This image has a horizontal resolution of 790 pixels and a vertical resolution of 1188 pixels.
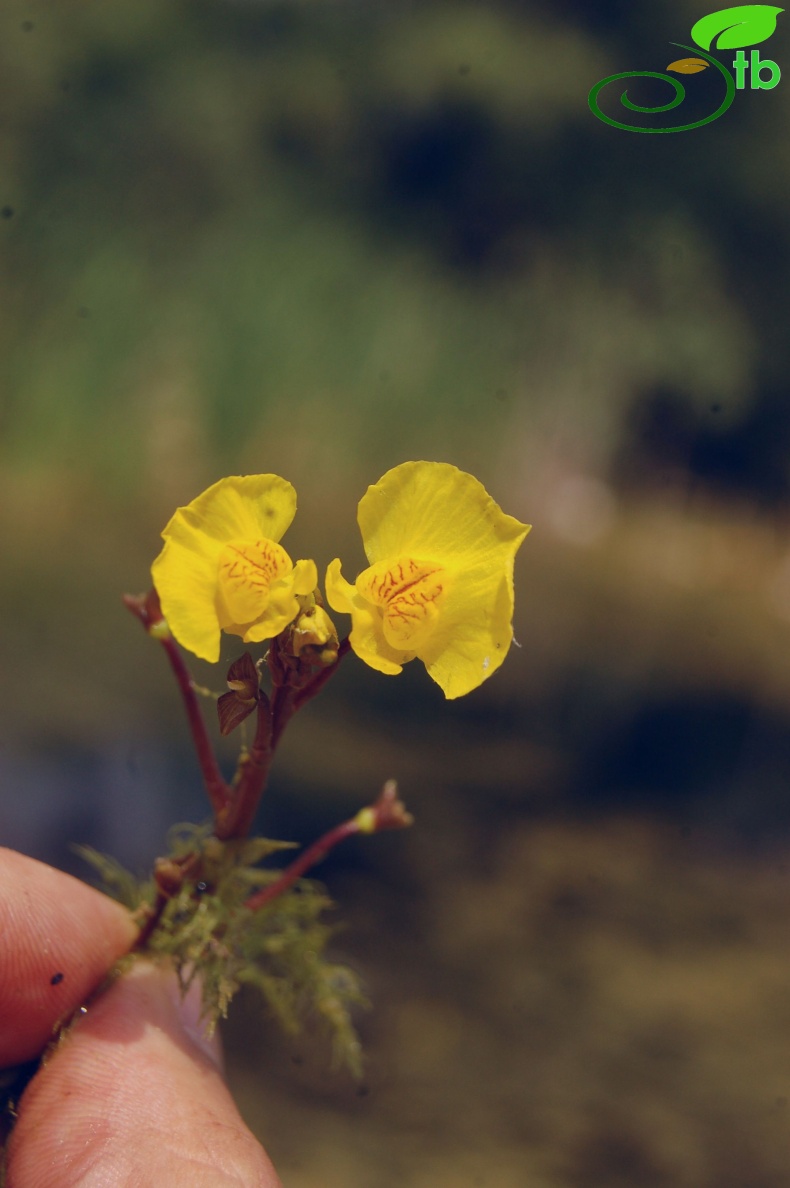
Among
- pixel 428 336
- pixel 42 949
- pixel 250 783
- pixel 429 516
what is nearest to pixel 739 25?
pixel 428 336

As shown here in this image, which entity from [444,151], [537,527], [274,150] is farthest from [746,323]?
[274,150]

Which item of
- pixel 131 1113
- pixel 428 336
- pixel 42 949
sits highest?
pixel 428 336

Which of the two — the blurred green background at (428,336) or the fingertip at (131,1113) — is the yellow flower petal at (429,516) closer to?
the fingertip at (131,1113)

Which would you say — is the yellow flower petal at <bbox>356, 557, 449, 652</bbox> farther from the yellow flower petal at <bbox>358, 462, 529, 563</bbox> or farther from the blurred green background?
the blurred green background

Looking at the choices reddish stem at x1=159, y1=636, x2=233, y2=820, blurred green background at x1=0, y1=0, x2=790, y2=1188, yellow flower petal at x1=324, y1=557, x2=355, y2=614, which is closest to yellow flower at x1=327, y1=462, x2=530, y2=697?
yellow flower petal at x1=324, y1=557, x2=355, y2=614

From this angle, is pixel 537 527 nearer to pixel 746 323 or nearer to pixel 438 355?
pixel 438 355

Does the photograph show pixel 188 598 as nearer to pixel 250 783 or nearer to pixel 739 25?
pixel 250 783
